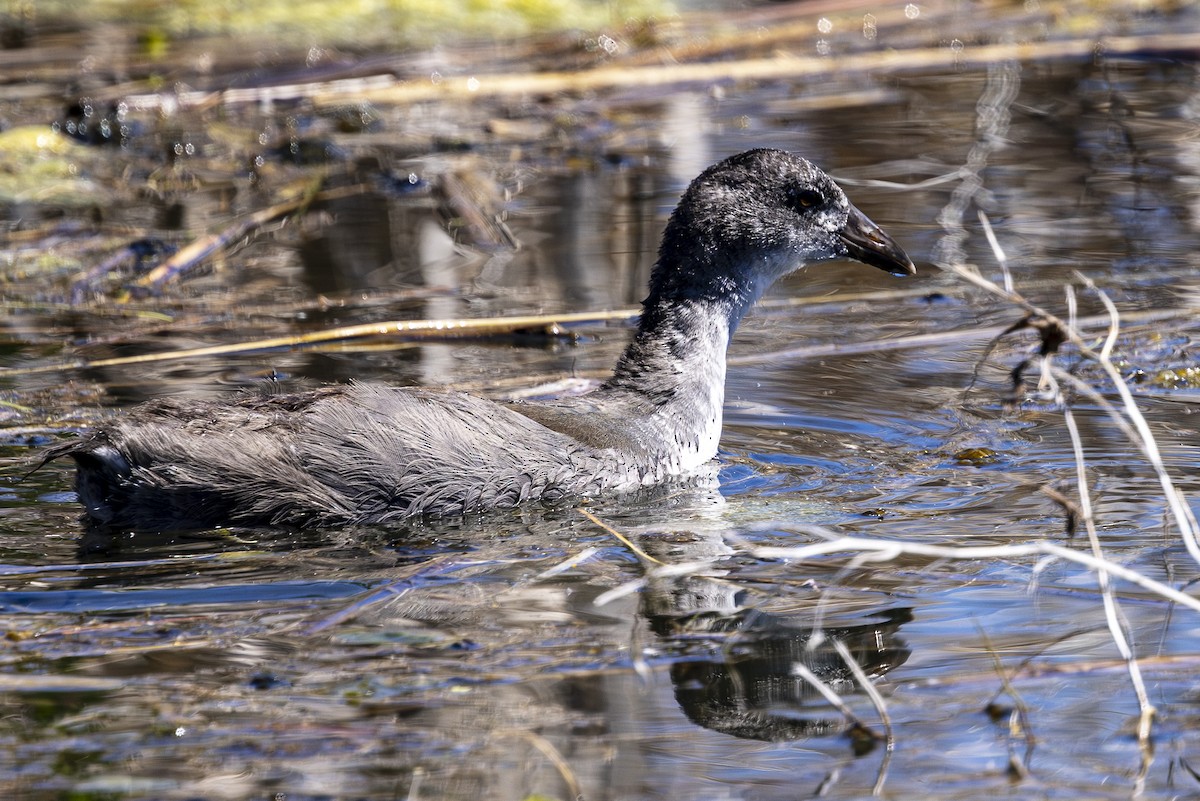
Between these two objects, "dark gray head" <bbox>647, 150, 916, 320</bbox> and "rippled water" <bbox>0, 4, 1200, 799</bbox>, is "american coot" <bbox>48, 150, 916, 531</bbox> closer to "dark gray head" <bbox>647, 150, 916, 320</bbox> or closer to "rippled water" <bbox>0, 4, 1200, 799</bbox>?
"dark gray head" <bbox>647, 150, 916, 320</bbox>

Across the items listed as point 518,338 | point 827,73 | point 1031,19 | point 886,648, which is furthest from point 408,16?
point 886,648

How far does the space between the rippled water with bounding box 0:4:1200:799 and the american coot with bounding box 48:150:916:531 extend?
4.2 inches

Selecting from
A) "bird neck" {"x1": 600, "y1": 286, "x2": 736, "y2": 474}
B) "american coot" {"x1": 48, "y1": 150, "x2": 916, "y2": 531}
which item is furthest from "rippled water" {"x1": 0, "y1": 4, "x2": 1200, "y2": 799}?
"bird neck" {"x1": 600, "y1": 286, "x2": 736, "y2": 474}

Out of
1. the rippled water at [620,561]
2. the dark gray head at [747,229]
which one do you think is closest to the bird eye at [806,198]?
the dark gray head at [747,229]

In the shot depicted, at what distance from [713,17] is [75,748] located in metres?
10.1

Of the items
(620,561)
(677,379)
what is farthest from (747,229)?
(620,561)

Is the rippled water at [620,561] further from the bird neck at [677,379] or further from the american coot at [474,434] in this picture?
the bird neck at [677,379]

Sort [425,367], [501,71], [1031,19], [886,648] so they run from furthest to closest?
[1031,19], [501,71], [425,367], [886,648]

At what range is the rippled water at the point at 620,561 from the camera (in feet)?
10.2

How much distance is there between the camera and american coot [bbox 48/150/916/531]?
436 cm

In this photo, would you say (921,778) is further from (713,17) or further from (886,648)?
(713,17)

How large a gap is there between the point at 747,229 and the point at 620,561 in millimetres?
1521

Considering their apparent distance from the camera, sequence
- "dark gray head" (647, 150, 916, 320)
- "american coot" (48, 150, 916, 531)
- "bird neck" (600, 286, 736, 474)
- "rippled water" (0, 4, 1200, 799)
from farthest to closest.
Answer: "dark gray head" (647, 150, 916, 320)
"bird neck" (600, 286, 736, 474)
"american coot" (48, 150, 916, 531)
"rippled water" (0, 4, 1200, 799)

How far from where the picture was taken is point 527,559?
4289 millimetres
